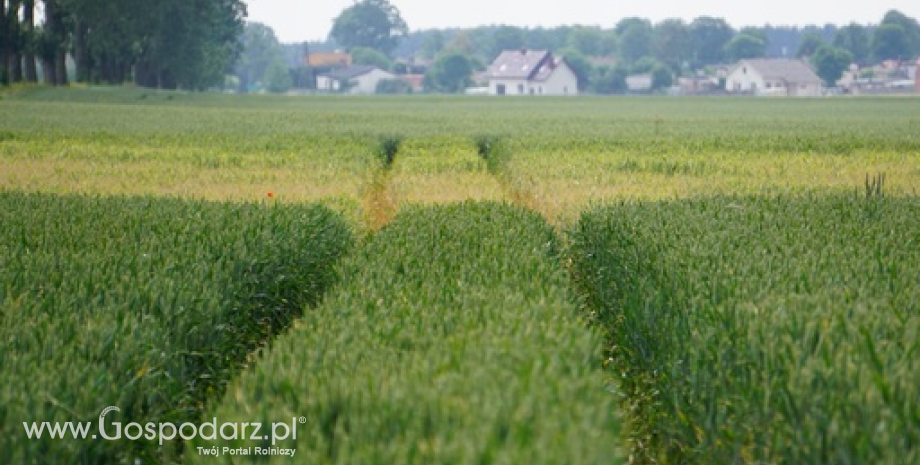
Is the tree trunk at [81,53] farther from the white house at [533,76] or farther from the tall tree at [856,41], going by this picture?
the tall tree at [856,41]

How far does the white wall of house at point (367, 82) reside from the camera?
173 m

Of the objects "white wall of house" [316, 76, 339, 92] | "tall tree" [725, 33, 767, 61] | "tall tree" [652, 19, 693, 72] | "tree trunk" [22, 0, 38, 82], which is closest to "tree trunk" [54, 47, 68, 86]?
"tree trunk" [22, 0, 38, 82]

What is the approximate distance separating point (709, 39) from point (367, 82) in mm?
58326

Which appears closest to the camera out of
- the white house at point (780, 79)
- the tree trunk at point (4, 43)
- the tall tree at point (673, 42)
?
the tree trunk at point (4, 43)

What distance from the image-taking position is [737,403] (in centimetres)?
509

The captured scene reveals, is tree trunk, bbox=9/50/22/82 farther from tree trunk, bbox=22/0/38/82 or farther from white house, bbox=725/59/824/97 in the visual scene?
white house, bbox=725/59/824/97

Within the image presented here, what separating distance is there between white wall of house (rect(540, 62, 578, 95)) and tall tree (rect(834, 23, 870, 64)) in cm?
5693

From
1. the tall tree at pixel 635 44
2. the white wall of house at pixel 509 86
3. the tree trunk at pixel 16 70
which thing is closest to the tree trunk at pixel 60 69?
the tree trunk at pixel 16 70

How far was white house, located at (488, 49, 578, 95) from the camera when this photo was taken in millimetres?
148750

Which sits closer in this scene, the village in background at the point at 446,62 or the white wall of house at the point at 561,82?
the village in background at the point at 446,62

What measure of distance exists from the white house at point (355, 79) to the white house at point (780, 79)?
2007 inches

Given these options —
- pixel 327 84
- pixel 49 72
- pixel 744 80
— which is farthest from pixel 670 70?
pixel 49 72

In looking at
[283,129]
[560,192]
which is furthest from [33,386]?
[283,129]

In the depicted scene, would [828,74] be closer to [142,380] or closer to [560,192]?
[560,192]
